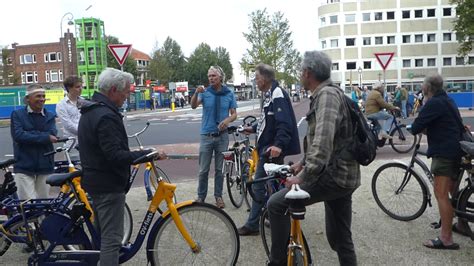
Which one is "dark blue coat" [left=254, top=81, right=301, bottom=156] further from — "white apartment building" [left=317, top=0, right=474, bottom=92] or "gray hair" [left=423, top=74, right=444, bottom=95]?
"white apartment building" [left=317, top=0, right=474, bottom=92]

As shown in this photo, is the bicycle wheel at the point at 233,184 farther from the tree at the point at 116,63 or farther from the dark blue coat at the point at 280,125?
the tree at the point at 116,63

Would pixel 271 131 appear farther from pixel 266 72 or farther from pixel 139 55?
pixel 139 55

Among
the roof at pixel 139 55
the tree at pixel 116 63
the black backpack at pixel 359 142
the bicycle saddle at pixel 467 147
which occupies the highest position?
the roof at pixel 139 55

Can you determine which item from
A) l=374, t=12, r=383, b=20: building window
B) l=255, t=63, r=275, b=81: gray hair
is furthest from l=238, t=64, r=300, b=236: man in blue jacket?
l=374, t=12, r=383, b=20: building window

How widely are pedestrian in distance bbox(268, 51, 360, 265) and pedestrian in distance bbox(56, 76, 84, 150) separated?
3.67 metres

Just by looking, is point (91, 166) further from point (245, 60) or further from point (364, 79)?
point (364, 79)

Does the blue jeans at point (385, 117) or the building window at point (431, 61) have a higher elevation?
the building window at point (431, 61)

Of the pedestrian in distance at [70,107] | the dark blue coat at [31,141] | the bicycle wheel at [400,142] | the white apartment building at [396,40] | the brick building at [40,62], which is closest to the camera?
the dark blue coat at [31,141]

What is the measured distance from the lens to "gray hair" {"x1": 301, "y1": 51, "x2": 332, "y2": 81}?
3324 millimetres

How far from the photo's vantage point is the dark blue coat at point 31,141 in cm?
505

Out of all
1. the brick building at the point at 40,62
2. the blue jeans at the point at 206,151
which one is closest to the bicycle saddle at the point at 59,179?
the blue jeans at the point at 206,151

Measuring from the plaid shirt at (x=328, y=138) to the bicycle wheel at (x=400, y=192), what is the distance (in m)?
2.60

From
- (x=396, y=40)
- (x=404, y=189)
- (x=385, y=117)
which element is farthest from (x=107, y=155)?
(x=396, y=40)

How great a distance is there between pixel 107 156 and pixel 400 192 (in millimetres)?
3833
